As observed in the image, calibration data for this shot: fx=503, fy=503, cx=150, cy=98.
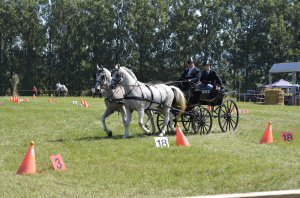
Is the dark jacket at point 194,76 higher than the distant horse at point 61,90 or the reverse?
higher

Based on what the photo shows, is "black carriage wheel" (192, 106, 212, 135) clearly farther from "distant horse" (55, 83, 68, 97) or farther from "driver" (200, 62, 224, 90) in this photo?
"distant horse" (55, 83, 68, 97)

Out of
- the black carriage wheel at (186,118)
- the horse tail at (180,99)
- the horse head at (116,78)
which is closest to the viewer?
the horse head at (116,78)

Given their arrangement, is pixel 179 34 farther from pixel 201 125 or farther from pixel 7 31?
pixel 201 125

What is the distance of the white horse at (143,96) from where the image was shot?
1414 cm

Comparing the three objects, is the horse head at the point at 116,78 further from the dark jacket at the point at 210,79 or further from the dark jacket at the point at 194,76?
the dark jacket at the point at 210,79

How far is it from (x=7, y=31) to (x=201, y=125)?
61563 mm

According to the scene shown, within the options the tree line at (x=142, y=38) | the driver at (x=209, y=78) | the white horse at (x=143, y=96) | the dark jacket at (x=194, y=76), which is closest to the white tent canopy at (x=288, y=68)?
the tree line at (x=142, y=38)

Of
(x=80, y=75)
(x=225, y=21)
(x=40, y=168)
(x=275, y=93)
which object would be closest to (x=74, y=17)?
(x=80, y=75)

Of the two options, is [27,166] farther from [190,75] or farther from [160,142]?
[190,75]

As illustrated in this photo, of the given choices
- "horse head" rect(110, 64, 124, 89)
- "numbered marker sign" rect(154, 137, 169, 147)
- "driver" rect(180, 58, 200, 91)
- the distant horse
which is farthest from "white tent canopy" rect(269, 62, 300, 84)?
"numbered marker sign" rect(154, 137, 169, 147)

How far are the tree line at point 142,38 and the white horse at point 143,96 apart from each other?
56.2 m

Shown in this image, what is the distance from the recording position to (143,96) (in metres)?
14.3

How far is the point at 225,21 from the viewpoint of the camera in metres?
72.6

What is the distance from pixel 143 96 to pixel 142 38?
2324 inches
